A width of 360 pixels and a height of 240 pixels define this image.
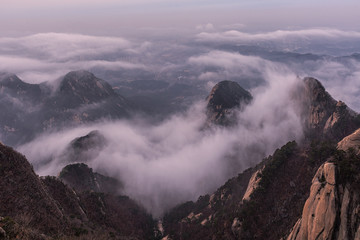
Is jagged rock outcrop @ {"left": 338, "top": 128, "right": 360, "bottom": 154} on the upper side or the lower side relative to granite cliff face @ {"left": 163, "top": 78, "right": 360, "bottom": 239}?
upper

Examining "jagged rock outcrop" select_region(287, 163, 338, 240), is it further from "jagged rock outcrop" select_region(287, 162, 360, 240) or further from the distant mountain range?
the distant mountain range

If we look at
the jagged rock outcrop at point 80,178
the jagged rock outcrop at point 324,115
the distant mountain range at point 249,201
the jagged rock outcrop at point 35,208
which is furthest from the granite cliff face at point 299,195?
the jagged rock outcrop at point 80,178

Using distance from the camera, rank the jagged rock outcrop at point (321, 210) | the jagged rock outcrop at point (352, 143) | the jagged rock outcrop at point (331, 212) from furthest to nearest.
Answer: the jagged rock outcrop at point (352, 143) < the jagged rock outcrop at point (321, 210) < the jagged rock outcrop at point (331, 212)

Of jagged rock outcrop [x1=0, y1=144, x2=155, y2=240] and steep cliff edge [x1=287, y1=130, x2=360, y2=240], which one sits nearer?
jagged rock outcrop [x1=0, y1=144, x2=155, y2=240]

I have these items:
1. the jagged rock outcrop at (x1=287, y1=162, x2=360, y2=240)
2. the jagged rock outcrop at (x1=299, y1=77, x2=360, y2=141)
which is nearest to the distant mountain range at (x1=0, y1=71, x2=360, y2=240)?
the jagged rock outcrop at (x1=287, y1=162, x2=360, y2=240)

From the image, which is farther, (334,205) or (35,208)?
(35,208)

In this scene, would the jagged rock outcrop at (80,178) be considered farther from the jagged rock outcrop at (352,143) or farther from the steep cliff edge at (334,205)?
the jagged rock outcrop at (352,143)

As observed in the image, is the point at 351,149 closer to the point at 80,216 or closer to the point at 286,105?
the point at 80,216

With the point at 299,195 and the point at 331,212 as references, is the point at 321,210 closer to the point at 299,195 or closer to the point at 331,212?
the point at 331,212

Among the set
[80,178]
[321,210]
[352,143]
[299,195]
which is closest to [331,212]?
[321,210]

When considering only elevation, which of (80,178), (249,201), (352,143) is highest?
(352,143)
